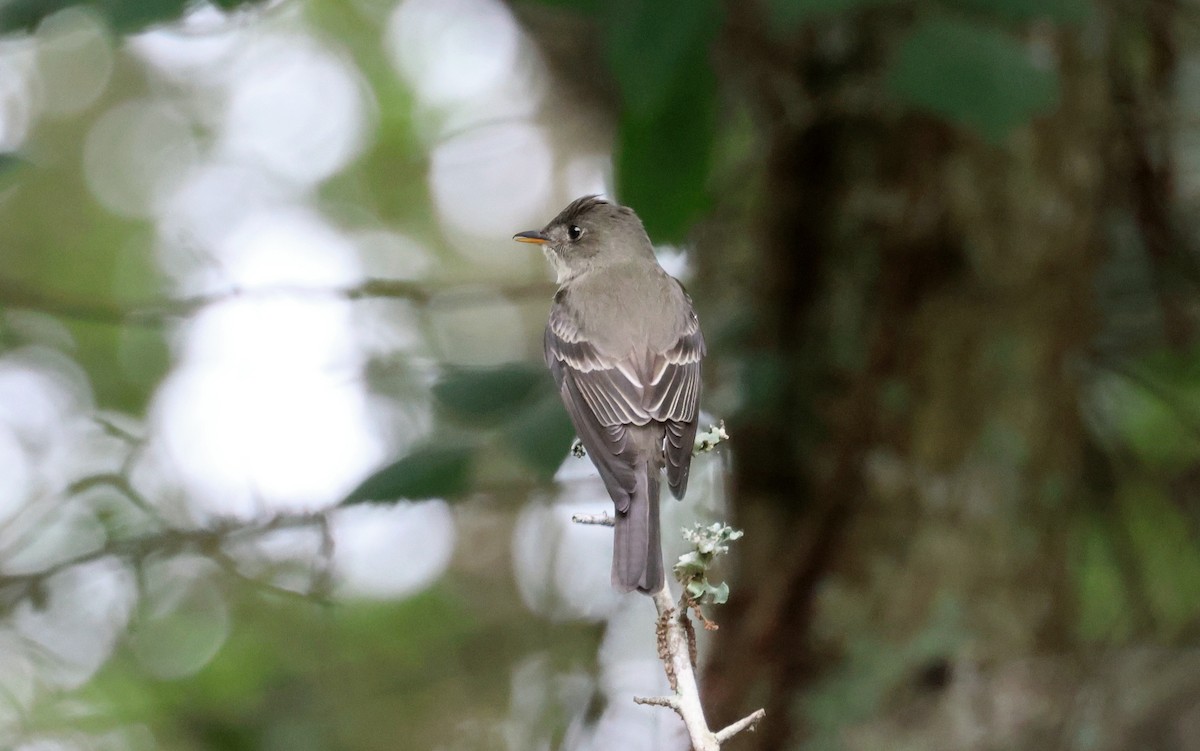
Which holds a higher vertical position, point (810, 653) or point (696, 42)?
point (696, 42)

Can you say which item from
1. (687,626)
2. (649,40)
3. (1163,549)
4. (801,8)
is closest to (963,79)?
(801,8)

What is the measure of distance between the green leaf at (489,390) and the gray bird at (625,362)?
0.36ft

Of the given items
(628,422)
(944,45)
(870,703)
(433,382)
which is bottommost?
(870,703)

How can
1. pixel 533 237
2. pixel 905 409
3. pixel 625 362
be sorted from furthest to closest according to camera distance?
pixel 533 237, pixel 905 409, pixel 625 362

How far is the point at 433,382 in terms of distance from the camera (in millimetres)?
2971

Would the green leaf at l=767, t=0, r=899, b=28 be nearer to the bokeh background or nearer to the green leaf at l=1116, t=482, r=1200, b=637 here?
the bokeh background

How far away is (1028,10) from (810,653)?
2.03m

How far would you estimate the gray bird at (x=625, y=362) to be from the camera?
301cm

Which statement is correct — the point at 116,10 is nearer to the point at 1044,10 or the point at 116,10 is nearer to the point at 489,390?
the point at 489,390

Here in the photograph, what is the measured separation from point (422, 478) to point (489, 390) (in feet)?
1.00

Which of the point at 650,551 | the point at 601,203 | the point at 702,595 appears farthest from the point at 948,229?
the point at 702,595

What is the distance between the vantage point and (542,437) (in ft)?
8.52

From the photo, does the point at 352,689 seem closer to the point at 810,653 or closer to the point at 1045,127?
the point at 810,653

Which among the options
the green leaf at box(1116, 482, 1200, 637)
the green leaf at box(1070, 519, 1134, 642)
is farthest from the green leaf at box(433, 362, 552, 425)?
the green leaf at box(1070, 519, 1134, 642)
